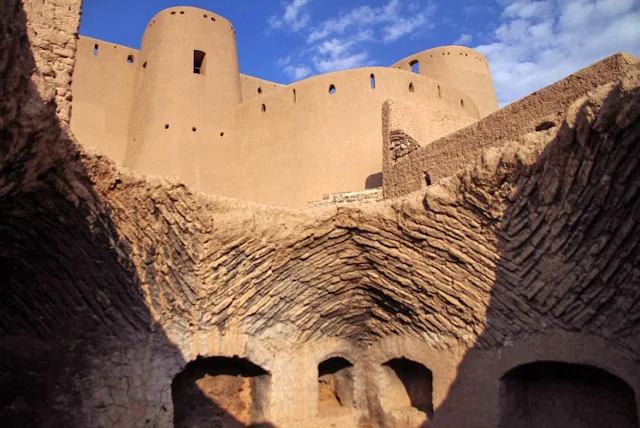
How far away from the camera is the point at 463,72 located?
18578mm

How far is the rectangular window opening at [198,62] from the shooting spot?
47.0ft

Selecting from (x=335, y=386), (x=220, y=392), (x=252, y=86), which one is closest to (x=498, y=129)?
(x=335, y=386)

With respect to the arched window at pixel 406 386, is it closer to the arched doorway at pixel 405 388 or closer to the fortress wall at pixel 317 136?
the arched doorway at pixel 405 388

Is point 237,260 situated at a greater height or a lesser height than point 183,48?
lesser

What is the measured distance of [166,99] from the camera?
13.5 m

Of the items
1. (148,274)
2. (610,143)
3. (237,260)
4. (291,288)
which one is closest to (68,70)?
(148,274)

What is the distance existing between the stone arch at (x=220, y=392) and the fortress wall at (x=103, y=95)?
8.88 m

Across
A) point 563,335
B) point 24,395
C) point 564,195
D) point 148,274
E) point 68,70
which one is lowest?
point 24,395

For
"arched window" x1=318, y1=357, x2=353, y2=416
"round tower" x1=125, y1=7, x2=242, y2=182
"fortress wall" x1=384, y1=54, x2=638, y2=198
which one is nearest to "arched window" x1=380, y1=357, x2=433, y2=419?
"arched window" x1=318, y1=357, x2=353, y2=416

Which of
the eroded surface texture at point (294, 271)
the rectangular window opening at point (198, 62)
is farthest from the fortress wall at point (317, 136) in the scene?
the eroded surface texture at point (294, 271)

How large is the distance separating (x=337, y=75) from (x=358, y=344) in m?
7.39

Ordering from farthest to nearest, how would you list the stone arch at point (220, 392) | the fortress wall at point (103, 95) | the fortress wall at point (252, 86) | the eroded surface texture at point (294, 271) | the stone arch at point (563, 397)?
the fortress wall at point (252, 86) < the fortress wall at point (103, 95) < the stone arch at point (220, 392) < the stone arch at point (563, 397) < the eroded surface texture at point (294, 271)

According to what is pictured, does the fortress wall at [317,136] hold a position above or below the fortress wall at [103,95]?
below

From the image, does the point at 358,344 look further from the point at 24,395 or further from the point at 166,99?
the point at 166,99
